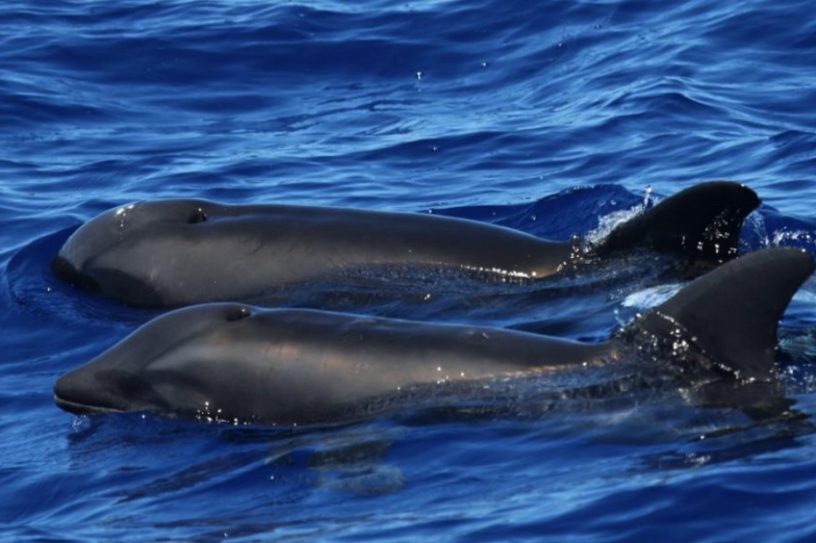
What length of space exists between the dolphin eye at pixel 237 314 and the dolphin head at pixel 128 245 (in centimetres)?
275

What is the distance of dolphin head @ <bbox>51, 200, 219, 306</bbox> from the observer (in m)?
14.6

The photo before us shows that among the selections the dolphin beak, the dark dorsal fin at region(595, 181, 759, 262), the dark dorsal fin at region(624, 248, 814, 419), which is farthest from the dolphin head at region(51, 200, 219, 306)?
the dark dorsal fin at region(624, 248, 814, 419)

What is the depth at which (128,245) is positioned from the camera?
14.8 m

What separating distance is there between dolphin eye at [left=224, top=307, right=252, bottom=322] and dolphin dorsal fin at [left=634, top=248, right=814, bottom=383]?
101 inches

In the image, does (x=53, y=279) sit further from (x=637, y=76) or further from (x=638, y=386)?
(x=637, y=76)

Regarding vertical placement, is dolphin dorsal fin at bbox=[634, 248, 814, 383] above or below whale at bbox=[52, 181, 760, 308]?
below

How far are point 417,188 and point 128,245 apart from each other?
4.28m

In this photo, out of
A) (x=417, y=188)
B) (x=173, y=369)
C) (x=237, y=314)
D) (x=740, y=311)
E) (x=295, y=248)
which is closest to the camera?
(x=740, y=311)

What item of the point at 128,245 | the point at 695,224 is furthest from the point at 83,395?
the point at 695,224

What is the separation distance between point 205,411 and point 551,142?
8.73 metres

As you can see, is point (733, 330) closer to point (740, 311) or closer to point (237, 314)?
point (740, 311)

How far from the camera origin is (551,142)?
63.9 ft

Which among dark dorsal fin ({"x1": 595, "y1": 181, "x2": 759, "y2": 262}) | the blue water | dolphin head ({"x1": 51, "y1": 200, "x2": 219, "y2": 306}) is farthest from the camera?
dolphin head ({"x1": 51, "y1": 200, "x2": 219, "y2": 306})

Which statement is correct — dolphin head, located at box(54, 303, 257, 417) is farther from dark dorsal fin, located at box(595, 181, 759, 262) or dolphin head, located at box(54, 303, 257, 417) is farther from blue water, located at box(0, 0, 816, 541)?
dark dorsal fin, located at box(595, 181, 759, 262)
